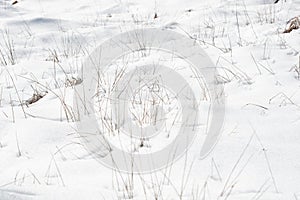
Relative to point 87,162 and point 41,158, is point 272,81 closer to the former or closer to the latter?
point 87,162

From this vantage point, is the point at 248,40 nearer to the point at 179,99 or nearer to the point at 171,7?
the point at 179,99

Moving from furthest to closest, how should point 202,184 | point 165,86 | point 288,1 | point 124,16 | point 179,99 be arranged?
1. point 124,16
2. point 288,1
3. point 165,86
4. point 179,99
5. point 202,184

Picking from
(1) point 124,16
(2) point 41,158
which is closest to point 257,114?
(2) point 41,158

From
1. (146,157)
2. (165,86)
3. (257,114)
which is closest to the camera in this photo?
(146,157)

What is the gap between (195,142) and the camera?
2.42m

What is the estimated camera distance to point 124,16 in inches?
254

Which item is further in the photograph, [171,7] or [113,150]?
[171,7]

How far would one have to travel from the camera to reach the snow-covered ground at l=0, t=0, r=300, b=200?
80.3 inches

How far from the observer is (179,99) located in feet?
9.91

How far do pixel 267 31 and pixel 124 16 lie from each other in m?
2.70

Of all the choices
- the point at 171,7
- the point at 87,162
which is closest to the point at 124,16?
the point at 171,7

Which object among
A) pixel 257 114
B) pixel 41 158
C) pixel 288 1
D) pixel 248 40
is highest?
pixel 288 1

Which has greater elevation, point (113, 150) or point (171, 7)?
point (171, 7)

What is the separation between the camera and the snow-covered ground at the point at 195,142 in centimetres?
204
